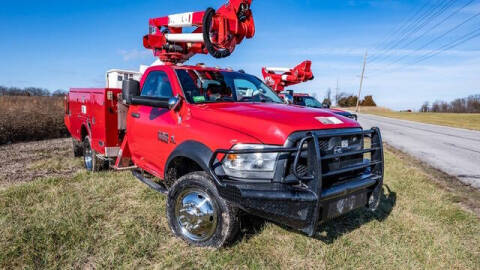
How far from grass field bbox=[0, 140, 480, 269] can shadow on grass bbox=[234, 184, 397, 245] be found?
0.04ft

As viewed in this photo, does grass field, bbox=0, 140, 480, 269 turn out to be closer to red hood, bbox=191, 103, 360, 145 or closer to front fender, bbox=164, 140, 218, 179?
front fender, bbox=164, 140, 218, 179

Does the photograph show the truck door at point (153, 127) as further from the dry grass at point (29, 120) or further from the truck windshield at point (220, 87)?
the dry grass at point (29, 120)

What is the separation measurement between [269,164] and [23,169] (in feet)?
20.7

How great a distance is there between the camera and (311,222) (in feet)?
8.68

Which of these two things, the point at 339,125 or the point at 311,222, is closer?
the point at 311,222

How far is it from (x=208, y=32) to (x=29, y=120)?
9.67m

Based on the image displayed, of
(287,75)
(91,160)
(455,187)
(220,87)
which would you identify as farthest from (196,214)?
(287,75)

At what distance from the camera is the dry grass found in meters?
10.6

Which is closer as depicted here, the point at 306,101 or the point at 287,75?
the point at 306,101

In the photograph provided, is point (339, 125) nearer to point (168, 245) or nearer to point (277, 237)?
point (277, 237)

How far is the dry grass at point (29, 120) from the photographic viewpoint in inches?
419

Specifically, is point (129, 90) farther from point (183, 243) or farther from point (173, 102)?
point (183, 243)

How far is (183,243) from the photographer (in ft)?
11.3

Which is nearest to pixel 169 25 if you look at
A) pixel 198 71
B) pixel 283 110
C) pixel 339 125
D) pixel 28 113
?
pixel 198 71
